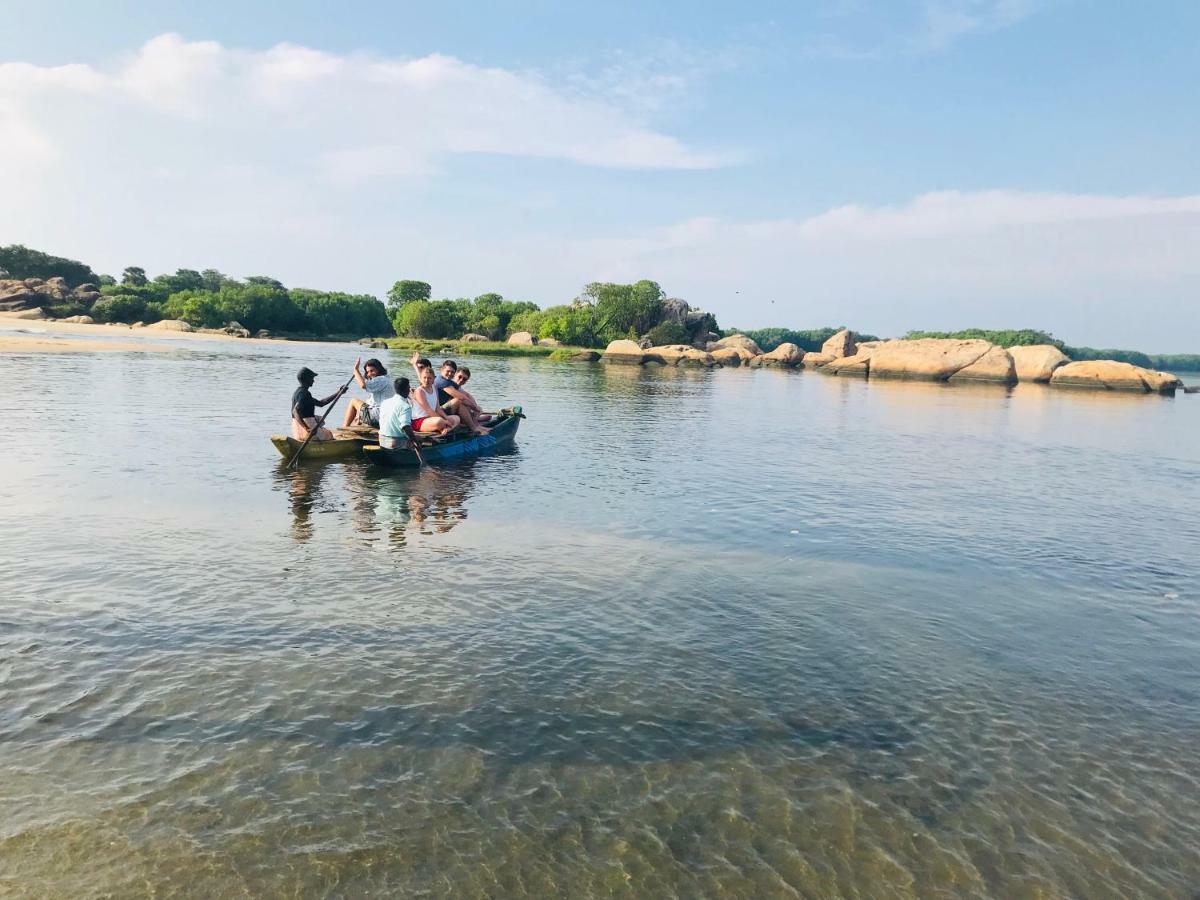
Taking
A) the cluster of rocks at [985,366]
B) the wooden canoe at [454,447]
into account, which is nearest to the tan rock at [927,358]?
the cluster of rocks at [985,366]

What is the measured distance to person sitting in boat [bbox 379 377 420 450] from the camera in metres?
16.9

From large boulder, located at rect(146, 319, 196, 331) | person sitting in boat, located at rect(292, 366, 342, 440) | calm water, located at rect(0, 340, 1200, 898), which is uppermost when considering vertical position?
large boulder, located at rect(146, 319, 196, 331)

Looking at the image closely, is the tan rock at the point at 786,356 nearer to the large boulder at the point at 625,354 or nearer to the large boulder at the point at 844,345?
the large boulder at the point at 844,345

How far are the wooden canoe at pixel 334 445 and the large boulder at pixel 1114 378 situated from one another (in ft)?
209

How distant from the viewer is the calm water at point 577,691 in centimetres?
478

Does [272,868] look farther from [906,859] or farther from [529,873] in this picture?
[906,859]

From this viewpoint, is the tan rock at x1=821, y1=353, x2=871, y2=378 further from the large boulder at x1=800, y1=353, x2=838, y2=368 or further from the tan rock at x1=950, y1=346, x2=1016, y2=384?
the tan rock at x1=950, y1=346, x2=1016, y2=384

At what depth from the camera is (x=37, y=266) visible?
116875mm

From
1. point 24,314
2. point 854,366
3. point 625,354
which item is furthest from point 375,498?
point 24,314

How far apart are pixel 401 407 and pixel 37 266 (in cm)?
13037

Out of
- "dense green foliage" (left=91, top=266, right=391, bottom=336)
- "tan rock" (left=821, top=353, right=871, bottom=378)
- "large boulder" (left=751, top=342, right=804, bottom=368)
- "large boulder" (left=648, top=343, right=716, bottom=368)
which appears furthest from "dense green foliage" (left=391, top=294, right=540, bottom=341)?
"tan rock" (left=821, top=353, right=871, bottom=378)

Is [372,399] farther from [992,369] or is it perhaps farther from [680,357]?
[680,357]

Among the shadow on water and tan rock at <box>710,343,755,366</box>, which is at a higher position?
tan rock at <box>710,343,755,366</box>

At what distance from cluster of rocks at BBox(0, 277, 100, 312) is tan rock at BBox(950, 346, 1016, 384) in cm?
10431
